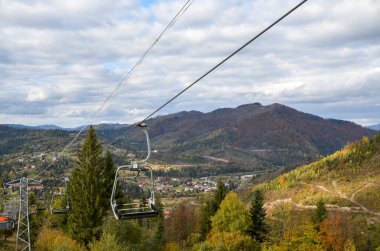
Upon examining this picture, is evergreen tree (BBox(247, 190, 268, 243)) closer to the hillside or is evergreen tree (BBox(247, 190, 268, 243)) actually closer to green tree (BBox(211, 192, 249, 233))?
green tree (BBox(211, 192, 249, 233))

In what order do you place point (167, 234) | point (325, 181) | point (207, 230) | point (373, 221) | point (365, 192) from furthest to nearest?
point (325, 181) → point (365, 192) → point (373, 221) → point (167, 234) → point (207, 230)

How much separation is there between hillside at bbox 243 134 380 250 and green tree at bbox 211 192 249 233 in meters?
29.0

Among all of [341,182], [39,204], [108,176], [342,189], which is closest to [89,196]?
[108,176]

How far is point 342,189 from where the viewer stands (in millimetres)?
142125

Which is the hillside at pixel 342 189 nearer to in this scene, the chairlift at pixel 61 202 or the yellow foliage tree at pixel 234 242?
the yellow foliage tree at pixel 234 242

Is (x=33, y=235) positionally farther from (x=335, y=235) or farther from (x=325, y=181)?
(x=325, y=181)

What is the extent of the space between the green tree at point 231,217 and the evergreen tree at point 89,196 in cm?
2056

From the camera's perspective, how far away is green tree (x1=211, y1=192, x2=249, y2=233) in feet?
191

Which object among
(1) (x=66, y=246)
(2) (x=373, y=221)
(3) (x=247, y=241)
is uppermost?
(1) (x=66, y=246)

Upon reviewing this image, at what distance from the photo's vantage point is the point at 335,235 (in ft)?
209

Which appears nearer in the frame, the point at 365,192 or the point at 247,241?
the point at 247,241

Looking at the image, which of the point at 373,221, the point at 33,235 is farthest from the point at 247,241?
the point at 373,221

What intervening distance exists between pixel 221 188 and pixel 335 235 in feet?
67.4

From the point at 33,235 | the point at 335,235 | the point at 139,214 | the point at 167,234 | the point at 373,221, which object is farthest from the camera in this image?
the point at 373,221
